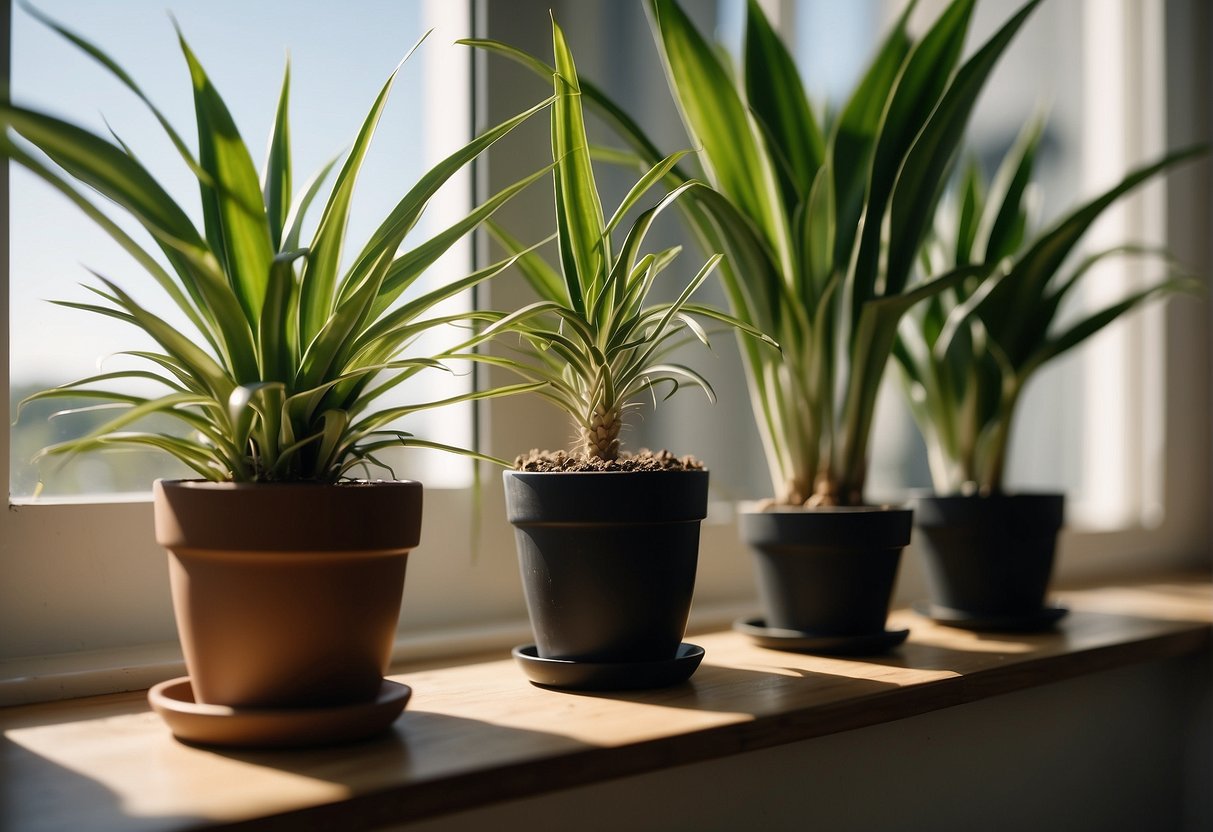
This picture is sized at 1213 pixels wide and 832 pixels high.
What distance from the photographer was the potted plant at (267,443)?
58 cm

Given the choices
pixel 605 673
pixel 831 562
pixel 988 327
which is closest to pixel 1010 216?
pixel 988 327

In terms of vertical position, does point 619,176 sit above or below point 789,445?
above

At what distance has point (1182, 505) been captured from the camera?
177 centimetres

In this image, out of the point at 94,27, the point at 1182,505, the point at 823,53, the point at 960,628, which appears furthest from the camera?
the point at 1182,505

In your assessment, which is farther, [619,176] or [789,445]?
[619,176]

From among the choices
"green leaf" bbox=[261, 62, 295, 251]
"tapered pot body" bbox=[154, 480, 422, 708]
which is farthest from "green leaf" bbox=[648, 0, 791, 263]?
"tapered pot body" bbox=[154, 480, 422, 708]

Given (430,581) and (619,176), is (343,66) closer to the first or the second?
(619,176)

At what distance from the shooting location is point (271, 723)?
579mm

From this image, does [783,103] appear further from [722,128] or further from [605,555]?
[605,555]

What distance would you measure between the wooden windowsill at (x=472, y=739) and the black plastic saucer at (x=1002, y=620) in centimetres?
9

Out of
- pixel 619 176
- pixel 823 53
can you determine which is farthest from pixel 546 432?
pixel 823 53

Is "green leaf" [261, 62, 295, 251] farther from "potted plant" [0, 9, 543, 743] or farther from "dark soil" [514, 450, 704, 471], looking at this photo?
"dark soil" [514, 450, 704, 471]

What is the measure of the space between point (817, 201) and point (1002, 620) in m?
0.46

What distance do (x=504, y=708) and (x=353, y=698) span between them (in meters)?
0.12
